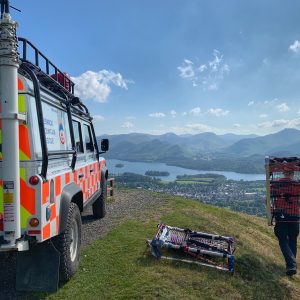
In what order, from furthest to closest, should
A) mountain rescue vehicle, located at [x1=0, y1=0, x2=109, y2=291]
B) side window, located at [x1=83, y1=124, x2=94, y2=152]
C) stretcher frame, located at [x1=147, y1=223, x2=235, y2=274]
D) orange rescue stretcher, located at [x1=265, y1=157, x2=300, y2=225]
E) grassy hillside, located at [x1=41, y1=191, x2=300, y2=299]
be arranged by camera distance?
side window, located at [x1=83, y1=124, x2=94, y2=152] → orange rescue stretcher, located at [x1=265, y1=157, x2=300, y2=225] → stretcher frame, located at [x1=147, y1=223, x2=235, y2=274] → grassy hillside, located at [x1=41, y1=191, x2=300, y2=299] → mountain rescue vehicle, located at [x1=0, y1=0, x2=109, y2=291]

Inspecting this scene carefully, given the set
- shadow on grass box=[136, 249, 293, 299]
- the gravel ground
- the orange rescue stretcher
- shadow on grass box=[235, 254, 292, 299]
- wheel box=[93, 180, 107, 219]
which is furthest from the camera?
wheel box=[93, 180, 107, 219]

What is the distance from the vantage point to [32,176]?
366 cm

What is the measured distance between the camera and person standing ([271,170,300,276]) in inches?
257

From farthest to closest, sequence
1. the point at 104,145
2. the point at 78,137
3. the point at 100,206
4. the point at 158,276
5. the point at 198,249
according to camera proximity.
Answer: the point at 100,206 < the point at 104,145 < the point at 78,137 < the point at 198,249 < the point at 158,276

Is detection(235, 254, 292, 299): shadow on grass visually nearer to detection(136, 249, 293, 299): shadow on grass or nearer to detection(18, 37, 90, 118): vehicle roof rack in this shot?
detection(136, 249, 293, 299): shadow on grass

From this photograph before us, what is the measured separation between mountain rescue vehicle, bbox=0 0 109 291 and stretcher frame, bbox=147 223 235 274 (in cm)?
157

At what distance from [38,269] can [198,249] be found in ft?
9.59

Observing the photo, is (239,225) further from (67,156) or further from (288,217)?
(67,156)

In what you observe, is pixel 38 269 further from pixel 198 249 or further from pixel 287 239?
pixel 287 239

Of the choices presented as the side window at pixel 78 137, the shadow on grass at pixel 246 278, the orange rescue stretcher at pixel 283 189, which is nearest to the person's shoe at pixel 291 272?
the shadow on grass at pixel 246 278

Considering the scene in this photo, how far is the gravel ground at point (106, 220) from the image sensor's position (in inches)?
193

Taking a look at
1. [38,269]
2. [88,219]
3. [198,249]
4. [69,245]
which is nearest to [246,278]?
[198,249]

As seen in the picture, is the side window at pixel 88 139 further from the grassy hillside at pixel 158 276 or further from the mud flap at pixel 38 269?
the mud flap at pixel 38 269

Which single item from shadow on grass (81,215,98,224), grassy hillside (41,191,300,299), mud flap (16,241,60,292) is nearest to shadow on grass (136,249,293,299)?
grassy hillside (41,191,300,299)
